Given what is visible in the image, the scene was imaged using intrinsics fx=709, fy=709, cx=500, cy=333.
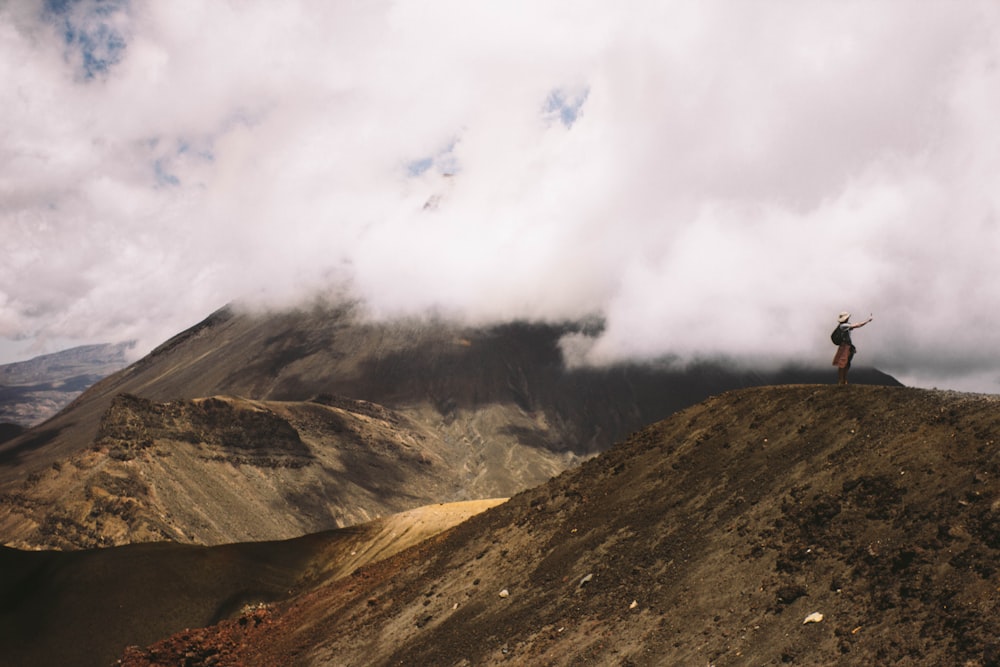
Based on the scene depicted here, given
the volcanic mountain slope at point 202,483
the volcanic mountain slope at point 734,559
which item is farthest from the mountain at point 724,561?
the volcanic mountain slope at point 202,483

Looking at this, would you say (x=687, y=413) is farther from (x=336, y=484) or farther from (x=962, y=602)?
(x=336, y=484)

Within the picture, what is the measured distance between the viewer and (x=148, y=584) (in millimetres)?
42500

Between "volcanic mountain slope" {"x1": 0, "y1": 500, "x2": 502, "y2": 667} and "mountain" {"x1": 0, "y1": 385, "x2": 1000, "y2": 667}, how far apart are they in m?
10.2

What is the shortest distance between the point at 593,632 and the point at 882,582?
6.17 meters

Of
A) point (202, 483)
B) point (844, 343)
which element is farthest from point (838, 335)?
point (202, 483)

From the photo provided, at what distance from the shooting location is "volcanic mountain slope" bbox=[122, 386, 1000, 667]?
38.9 ft

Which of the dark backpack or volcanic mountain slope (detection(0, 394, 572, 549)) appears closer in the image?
the dark backpack

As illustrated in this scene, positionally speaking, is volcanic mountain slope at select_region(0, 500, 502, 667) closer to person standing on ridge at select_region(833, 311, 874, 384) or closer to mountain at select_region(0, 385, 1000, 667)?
mountain at select_region(0, 385, 1000, 667)

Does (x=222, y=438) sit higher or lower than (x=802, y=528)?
higher

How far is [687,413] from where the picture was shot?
2512cm

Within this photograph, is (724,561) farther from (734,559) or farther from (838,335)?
(838,335)

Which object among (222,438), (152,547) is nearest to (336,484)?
(222,438)

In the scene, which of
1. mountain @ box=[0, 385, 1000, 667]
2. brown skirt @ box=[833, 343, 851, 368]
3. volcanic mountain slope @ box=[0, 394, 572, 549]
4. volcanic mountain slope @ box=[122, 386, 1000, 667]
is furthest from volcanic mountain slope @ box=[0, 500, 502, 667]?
volcanic mountain slope @ box=[0, 394, 572, 549]

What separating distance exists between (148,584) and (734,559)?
128 ft
